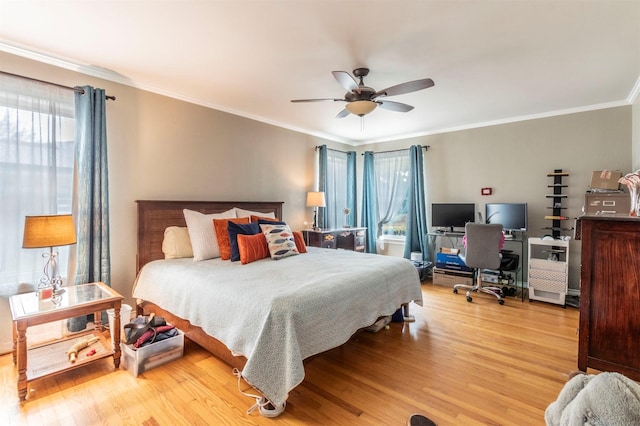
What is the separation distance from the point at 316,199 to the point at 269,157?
1005mm

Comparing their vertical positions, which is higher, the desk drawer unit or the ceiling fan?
the ceiling fan

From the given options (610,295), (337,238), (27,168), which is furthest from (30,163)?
(610,295)

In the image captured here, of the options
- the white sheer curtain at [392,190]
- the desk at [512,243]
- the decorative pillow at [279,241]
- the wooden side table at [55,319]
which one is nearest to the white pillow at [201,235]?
the decorative pillow at [279,241]

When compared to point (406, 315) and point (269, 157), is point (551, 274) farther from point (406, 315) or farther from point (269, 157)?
point (269, 157)

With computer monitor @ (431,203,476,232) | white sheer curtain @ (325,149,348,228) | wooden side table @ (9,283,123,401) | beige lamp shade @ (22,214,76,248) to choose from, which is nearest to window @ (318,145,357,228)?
white sheer curtain @ (325,149,348,228)

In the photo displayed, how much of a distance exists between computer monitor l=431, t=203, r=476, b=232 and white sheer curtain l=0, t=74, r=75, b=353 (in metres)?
4.83

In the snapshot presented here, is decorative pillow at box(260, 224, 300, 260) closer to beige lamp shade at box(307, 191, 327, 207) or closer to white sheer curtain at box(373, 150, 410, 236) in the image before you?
beige lamp shade at box(307, 191, 327, 207)

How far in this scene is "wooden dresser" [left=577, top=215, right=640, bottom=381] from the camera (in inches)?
71.0

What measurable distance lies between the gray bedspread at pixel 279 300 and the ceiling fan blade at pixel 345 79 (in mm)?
1560

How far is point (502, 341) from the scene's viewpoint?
9.06 ft

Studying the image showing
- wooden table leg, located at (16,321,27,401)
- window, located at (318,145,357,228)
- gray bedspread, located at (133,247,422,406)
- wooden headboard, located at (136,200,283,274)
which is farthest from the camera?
window, located at (318,145,357,228)

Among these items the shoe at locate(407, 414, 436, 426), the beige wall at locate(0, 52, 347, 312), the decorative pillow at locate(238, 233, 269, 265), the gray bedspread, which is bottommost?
the shoe at locate(407, 414, 436, 426)

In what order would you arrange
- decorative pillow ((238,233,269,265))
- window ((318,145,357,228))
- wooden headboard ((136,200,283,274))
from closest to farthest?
decorative pillow ((238,233,269,265)), wooden headboard ((136,200,283,274)), window ((318,145,357,228))

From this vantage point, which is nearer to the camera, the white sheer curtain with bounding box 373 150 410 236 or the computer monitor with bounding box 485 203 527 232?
the computer monitor with bounding box 485 203 527 232
